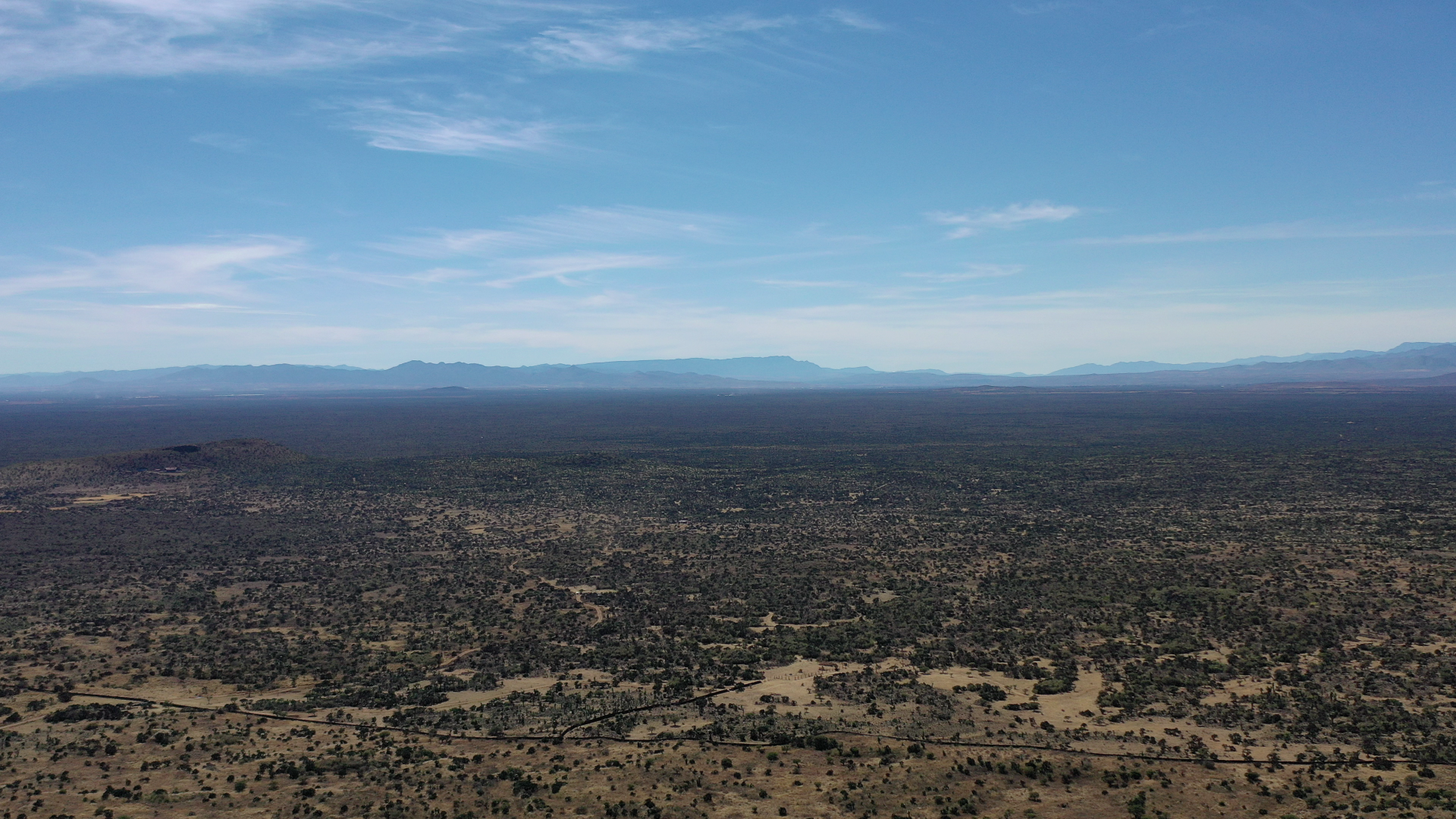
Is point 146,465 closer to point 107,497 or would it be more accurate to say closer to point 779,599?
point 107,497

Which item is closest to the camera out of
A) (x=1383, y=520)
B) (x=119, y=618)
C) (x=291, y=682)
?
(x=291, y=682)

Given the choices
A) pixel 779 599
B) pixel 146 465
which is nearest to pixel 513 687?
pixel 779 599

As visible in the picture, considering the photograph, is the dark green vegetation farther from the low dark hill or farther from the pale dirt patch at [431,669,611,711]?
the low dark hill

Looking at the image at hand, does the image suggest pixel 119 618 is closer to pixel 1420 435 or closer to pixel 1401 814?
pixel 1401 814

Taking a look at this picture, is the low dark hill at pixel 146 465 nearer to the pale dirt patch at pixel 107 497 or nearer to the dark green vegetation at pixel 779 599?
the dark green vegetation at pixel 779 599

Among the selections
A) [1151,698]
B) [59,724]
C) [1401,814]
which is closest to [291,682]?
[59,724]

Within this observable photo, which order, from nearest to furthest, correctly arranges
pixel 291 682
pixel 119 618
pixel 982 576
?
pixel 291 682 → pixel 119 618 → pixel 982 576
